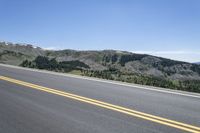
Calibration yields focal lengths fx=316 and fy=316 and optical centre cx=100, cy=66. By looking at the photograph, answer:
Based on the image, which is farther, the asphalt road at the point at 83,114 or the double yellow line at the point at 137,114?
the double yellow line at the point at 137,114

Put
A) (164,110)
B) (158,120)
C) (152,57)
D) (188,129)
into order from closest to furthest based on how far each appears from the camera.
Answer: (188,129)
(158,120)
(164,110)
(152,57)

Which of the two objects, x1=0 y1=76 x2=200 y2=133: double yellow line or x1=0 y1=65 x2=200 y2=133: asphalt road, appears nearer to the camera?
x1=0 y1=65 x2=200 y2=133: asphalt road

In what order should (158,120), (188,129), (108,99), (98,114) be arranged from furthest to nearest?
1. (108,99)
2. (98,114)
3. (158,120)
4. (188,129)

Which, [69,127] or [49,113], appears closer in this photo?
[69,127]

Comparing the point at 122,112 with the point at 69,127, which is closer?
the point at 69,127

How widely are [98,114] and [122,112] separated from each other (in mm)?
632

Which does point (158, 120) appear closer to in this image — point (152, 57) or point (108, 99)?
point (108, 99)

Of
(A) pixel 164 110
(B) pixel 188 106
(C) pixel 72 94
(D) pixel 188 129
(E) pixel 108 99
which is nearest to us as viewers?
(D) pixel 188 129

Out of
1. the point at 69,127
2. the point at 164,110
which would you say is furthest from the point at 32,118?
the point at 164,110

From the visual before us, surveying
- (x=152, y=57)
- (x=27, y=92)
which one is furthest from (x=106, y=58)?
(x=27, y=92)

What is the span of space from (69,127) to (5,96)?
441 centimetres

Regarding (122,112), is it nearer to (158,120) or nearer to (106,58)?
(158,120)

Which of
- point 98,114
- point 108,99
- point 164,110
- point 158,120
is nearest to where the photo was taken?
point 158,120

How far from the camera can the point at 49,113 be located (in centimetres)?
753
